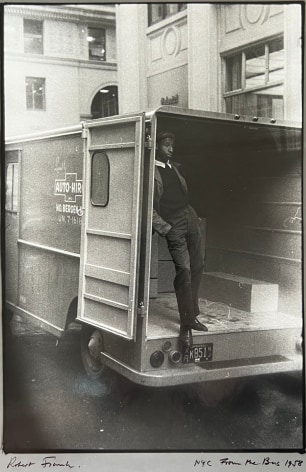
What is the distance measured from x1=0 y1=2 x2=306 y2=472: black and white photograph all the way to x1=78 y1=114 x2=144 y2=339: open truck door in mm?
12

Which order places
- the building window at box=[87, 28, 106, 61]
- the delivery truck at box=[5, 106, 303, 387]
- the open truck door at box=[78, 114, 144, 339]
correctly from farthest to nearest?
the building window at box=[87, 28, 106, 61]
the delivery truck at box=[5, 106, 303, 387]
the open truck door at box=[78, 114, 144, 339]

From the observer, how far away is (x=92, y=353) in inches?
178

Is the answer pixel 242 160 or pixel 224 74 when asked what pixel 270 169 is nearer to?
pixel 242 160

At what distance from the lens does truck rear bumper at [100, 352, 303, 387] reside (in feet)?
14.1

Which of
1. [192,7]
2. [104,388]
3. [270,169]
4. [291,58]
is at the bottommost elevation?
[104,388]

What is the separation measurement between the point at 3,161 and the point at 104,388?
1551mm

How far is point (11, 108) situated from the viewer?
14.4ft

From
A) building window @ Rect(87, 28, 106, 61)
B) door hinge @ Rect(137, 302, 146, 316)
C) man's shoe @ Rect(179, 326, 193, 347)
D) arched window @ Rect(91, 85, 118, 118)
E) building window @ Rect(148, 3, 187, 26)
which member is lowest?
man's shoe @ Rect(179, 326, 193, 347)

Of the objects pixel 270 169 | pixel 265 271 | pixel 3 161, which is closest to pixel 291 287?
pixel 265 271

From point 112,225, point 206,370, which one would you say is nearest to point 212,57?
point 112,225

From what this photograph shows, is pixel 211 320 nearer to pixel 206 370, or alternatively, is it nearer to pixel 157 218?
pixel 206 370
